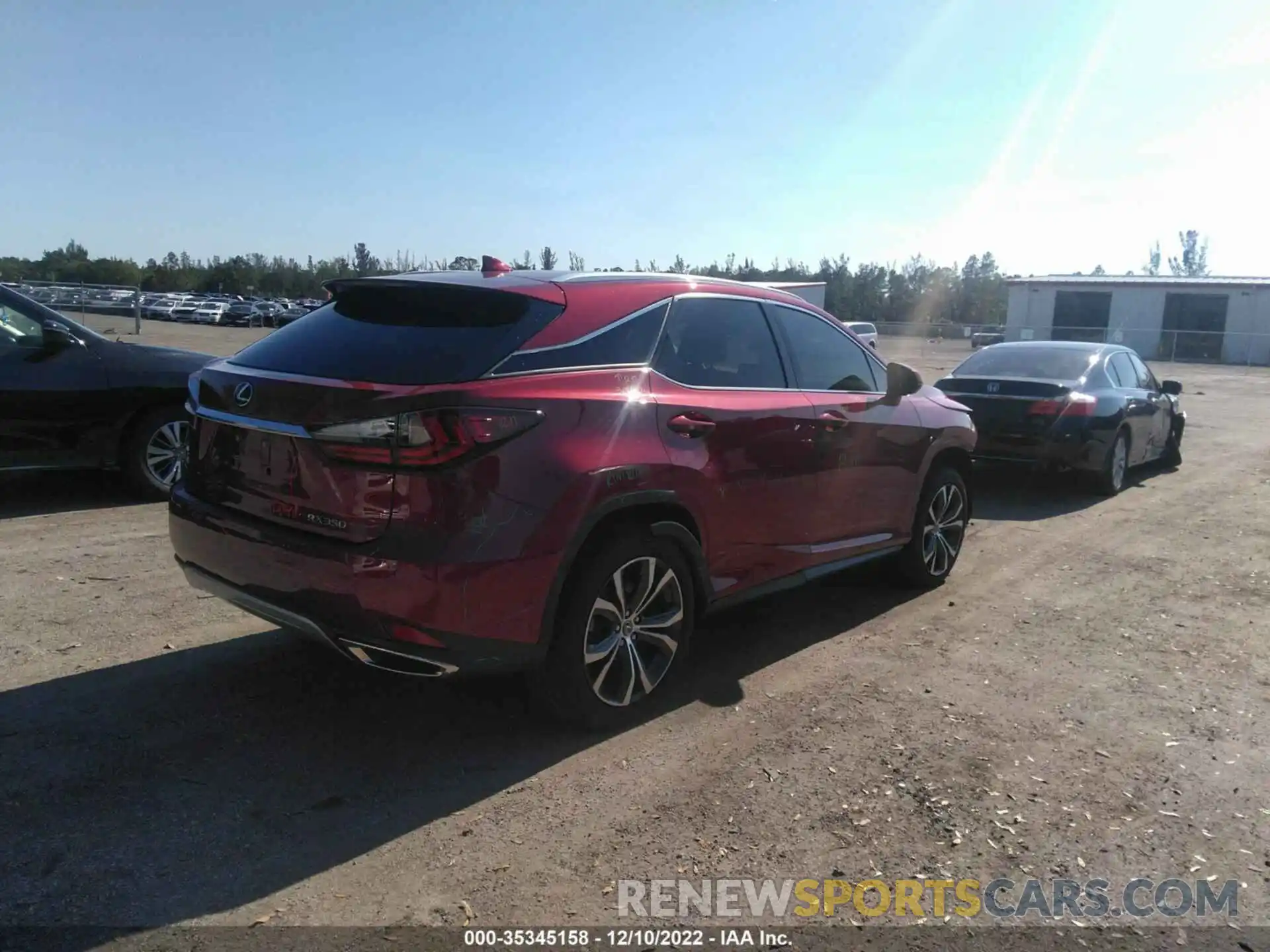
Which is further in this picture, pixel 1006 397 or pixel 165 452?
pixel 1006 397

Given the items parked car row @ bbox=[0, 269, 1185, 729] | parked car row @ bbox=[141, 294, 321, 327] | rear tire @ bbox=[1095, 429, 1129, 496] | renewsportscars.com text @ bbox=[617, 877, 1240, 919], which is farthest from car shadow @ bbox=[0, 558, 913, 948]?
parked car row @ bbox=[141, 294, 321, 327]

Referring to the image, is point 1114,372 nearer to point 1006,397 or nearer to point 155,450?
point 1006,397

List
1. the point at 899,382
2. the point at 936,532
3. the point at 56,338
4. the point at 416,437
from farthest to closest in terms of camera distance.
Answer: the point at 56,338
the point at 936,532
the point at 899,382
the point at 416,437

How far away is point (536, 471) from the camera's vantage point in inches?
138

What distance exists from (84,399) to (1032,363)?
8750mm

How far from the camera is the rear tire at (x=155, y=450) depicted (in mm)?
7660

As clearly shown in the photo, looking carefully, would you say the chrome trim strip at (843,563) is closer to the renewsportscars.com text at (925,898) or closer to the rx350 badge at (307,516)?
→ the renewsportscars.com text at (925,898)

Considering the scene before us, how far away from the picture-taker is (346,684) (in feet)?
14.3

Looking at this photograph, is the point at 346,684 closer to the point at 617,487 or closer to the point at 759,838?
the point at 617,487

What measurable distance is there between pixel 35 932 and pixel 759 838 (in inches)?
82.6

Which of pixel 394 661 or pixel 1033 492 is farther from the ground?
pixel 394 661

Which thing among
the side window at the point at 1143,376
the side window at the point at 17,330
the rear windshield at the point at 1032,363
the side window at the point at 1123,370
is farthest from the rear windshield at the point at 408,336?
the side window at the point at 1143,376

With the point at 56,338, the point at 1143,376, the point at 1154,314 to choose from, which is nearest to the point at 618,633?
the point at 56,338

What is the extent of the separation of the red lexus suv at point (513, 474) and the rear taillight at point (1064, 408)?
5276mm
